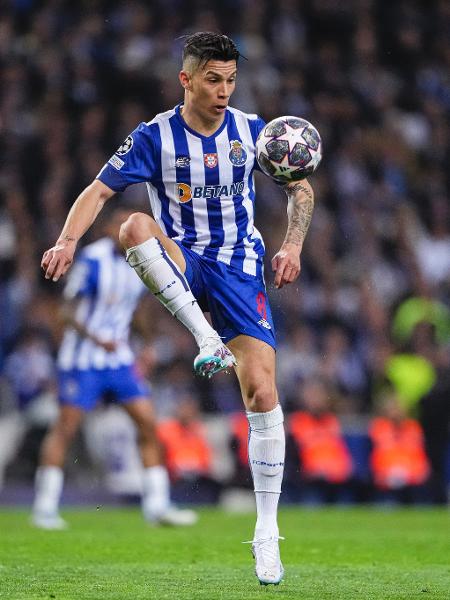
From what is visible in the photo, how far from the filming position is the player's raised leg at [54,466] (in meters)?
10.1

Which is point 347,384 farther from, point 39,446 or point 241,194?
point 241,194

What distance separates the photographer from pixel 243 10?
18109mm

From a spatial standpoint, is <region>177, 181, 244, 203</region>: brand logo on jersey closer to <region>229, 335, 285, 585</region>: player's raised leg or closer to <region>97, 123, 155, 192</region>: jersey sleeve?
→ <region>97, 123, 155, 192</region>: jersey sleeve

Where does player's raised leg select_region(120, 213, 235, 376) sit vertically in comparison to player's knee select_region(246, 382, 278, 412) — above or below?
above

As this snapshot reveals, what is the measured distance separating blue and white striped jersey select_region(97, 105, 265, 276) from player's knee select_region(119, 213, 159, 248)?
0.34 m

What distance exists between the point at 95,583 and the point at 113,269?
15.6 feet

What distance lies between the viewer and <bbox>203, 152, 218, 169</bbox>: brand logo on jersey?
6.46 m

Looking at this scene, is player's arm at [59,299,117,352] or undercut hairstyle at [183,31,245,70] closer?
undercut hairstyle at [183,31,245,70]

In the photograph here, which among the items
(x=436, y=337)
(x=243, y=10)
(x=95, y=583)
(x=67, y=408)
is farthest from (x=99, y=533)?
(x=243, y=10)

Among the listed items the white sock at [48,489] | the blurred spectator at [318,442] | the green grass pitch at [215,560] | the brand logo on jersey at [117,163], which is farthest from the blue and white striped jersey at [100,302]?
the brand logo on jersey at [117,163]

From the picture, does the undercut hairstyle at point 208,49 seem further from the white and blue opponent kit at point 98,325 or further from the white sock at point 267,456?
the white and blue opponent kit at point 98,325

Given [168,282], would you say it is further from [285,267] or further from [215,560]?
[215,560]

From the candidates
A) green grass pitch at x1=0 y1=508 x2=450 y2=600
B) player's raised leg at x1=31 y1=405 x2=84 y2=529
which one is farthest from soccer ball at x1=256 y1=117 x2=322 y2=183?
player's raised leg at x1=31 y1=405 x2=84 y2=529

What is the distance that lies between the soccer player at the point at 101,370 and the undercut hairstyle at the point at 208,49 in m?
4.06
